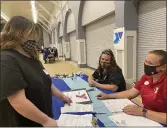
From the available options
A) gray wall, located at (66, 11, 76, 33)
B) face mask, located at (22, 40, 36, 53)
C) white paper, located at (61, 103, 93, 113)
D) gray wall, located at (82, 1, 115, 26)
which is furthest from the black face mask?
gray wall, located at (66, 11, 76, 33)

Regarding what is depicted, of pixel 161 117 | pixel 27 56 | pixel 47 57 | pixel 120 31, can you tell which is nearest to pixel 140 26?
pixel 120 31

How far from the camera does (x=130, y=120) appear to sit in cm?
162

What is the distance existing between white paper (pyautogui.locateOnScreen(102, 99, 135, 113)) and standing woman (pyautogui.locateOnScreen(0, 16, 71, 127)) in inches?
29.3

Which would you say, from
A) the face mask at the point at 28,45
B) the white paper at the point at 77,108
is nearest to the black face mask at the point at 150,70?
the white paper at the point at 77,108

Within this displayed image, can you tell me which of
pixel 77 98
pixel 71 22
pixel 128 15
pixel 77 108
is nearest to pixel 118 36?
pixel 128 15

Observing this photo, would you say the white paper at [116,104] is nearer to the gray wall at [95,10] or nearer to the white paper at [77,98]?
the white paper at [77,98]

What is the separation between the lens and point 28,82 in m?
1.21

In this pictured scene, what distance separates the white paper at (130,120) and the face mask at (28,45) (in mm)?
904

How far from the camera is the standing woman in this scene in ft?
3.62

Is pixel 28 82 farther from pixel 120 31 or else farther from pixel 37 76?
pixel 120 31

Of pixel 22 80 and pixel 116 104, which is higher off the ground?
pixel 22 80

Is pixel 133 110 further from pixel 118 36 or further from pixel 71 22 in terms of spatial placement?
pixel 71 22

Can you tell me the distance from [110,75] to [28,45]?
181 cm

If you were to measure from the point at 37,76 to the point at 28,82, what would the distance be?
0.30 feet
